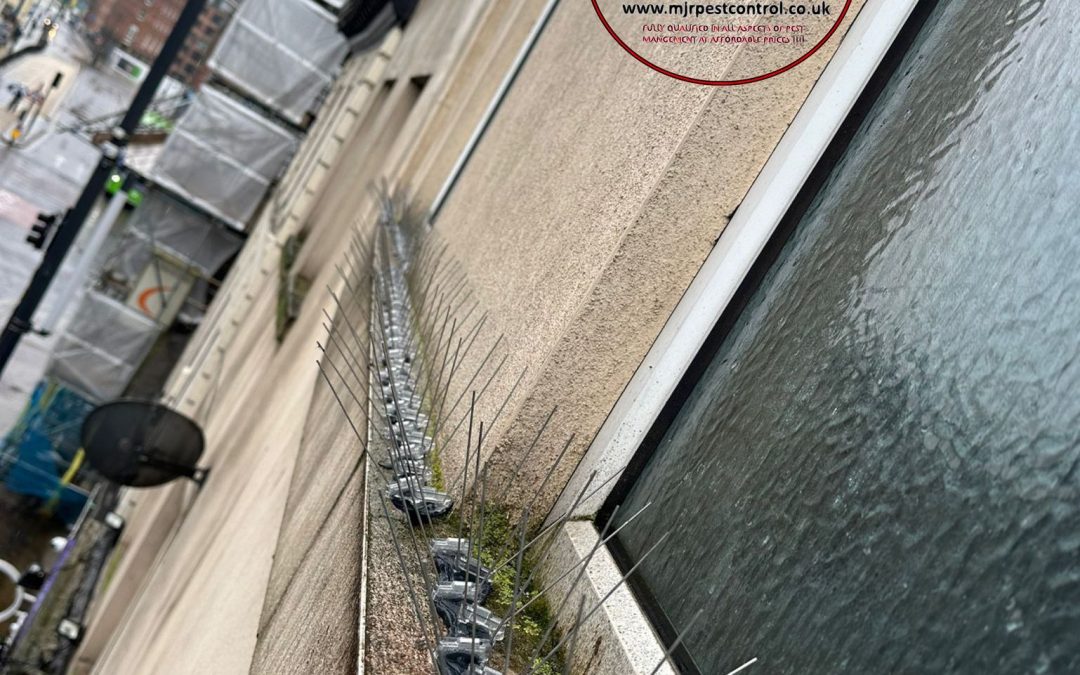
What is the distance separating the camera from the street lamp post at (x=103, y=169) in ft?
40.0

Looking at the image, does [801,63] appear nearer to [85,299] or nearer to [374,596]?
[374,596]

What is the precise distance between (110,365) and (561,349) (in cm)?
1908

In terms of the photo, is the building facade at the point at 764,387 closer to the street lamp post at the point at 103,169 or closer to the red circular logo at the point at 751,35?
the red circular logo at the point at 751,35

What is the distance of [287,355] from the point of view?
5797 mm

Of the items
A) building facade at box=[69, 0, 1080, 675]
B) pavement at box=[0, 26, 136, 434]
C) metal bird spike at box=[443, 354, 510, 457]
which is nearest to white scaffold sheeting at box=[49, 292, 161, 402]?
pavement at box=[0, 26, 136, 434]

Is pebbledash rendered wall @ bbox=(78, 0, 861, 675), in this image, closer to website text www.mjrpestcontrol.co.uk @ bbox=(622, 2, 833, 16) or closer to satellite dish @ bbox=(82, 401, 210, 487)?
website text www.mjrpestcontrol.co.uk @ bbox=(622, 2, 833, 16)

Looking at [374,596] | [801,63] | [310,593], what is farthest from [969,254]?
[310,593]

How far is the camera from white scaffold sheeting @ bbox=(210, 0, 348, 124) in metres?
18.2

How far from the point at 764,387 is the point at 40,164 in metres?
32.8

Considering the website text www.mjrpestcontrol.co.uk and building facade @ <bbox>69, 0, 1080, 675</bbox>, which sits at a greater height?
the website text www.mjrpestcontrol.co.uk

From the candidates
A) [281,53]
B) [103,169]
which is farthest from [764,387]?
[281,53]

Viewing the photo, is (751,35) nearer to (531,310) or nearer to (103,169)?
(531,310)

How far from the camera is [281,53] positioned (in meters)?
18.7

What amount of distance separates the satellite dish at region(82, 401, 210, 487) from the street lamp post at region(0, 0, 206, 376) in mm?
5061
